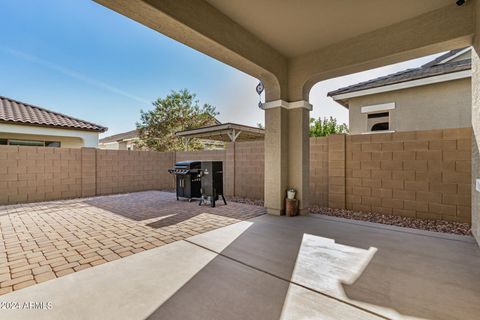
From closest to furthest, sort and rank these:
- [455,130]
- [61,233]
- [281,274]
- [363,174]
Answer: [281,274], [61,233], [455,130], [363,174]

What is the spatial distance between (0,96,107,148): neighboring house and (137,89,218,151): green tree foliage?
3.89 meters

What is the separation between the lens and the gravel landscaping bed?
411 centimetres

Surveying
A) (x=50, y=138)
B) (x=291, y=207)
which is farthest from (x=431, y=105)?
(x=50, y=138)

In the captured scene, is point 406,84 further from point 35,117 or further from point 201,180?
point 35,117

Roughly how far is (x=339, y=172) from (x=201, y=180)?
12.5ft

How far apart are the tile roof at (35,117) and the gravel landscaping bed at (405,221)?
10.8m

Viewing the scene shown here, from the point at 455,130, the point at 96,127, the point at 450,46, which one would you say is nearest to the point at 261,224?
the point at 455,130

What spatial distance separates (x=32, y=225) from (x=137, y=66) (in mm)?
10499

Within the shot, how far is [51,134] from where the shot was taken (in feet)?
32.5

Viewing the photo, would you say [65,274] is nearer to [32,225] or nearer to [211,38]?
[32,225]

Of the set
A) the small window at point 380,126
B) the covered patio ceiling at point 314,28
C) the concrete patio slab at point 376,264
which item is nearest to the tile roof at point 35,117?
the covered patio ceiling at point 314,28

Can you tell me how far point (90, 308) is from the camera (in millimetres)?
1920

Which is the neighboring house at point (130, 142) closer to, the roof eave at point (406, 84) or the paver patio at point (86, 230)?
the roof eave at point (406, 84)

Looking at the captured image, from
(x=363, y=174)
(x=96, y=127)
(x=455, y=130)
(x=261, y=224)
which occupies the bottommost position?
(x=261, y=224)
